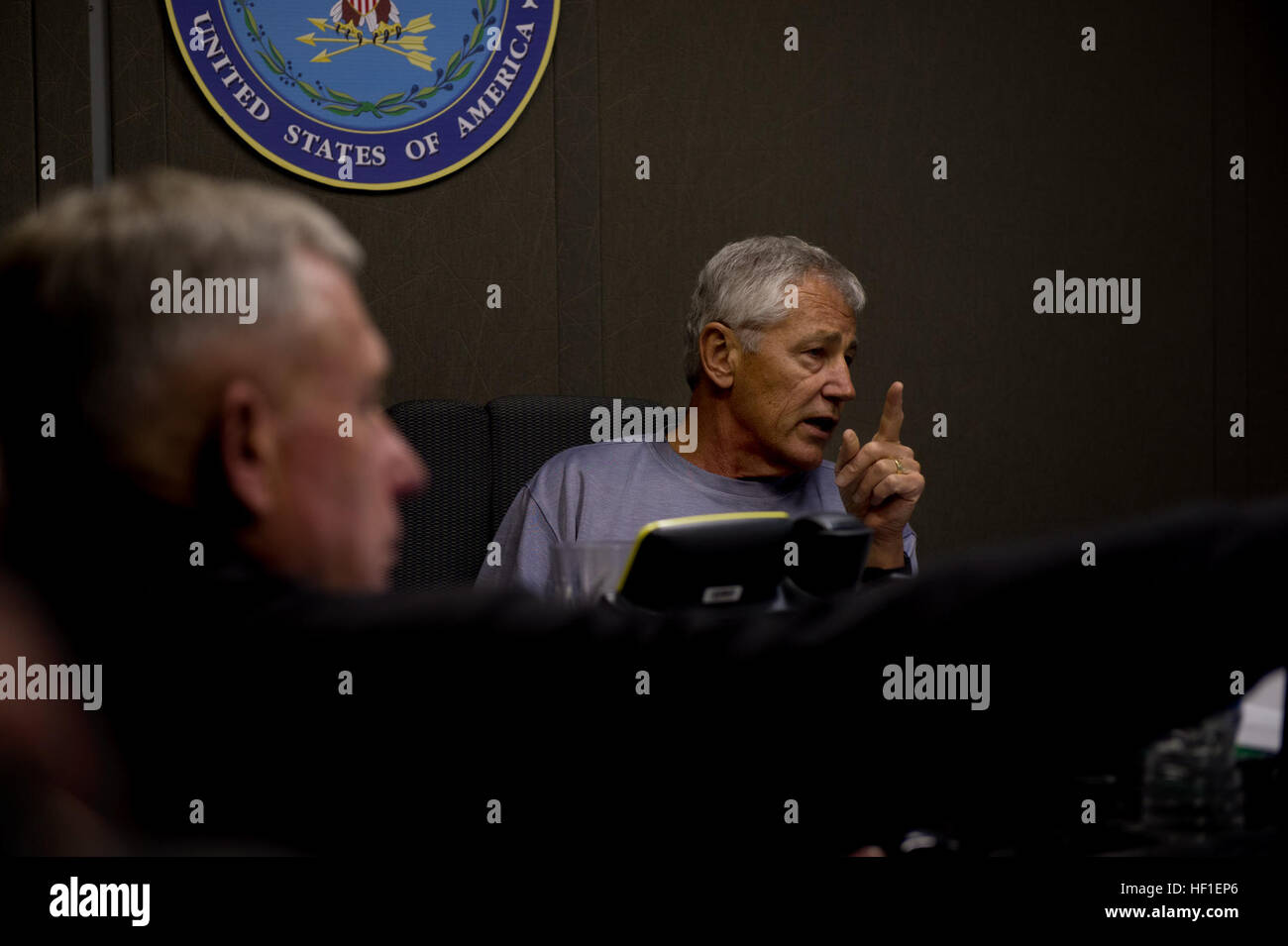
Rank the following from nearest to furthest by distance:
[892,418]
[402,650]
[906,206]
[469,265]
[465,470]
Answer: [402,650] < [892,418] < [465,470] < [469,265] < [906,206]

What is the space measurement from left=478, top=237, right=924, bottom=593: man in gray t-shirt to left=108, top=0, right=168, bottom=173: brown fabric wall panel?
47.6 inches

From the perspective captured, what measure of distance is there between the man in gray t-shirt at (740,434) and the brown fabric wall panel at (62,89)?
1.29 meters

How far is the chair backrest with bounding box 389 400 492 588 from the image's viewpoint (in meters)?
1.90

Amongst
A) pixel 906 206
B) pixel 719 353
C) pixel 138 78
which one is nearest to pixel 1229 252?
pixel 906 206

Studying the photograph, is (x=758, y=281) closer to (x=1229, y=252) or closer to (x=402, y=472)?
(x=402, y=472)

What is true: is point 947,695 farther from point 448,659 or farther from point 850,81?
point 850,81

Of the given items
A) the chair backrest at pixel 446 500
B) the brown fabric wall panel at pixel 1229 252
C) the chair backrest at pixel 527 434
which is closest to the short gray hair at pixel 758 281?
the chair backrest at pixel 527 434

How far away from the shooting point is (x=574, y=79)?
2418mm

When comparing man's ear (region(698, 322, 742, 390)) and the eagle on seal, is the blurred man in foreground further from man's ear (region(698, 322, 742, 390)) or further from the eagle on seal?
the eagle on seal

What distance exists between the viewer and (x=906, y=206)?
99.7 inches

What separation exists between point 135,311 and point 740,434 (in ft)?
4.74

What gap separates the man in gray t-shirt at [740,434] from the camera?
5.93 ft
